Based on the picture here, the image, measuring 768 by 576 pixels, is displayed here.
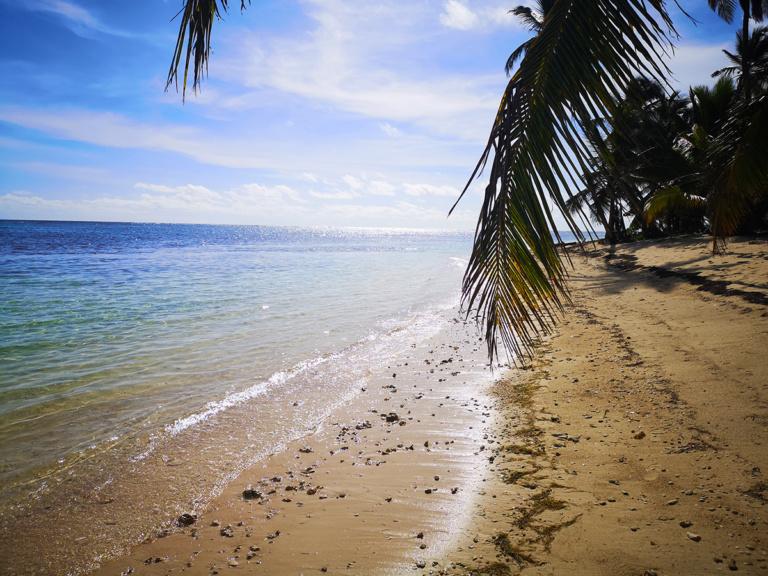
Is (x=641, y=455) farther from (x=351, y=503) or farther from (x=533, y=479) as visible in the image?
(x=351, y=503)

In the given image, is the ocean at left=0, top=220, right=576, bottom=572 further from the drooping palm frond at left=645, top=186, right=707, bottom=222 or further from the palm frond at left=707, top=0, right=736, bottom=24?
the palm frond at left=707, top=0, right=736, bottom=24

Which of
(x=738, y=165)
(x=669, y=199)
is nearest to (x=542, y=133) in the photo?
(x=738, y=165)

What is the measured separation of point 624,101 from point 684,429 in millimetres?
3630

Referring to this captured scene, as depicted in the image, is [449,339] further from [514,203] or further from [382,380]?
[514,203]

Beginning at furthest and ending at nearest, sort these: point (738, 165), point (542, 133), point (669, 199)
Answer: point (669, 199) < point (738, 165) < point (542, 133)

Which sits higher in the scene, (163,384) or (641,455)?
(641,455)

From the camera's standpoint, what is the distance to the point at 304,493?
417 cm

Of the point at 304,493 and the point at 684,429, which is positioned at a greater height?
the point at 684,429

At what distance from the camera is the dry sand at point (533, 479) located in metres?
2.96

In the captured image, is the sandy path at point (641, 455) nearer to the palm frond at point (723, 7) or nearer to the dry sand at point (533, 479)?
the dry sand at point (533, 479)

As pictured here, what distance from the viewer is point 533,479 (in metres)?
3.90

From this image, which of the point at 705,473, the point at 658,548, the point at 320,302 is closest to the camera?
the point at 658,548

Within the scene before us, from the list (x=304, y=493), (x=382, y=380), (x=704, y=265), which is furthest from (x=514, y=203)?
(x=704, y=265)

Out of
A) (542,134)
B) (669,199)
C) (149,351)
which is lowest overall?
(149,351)
